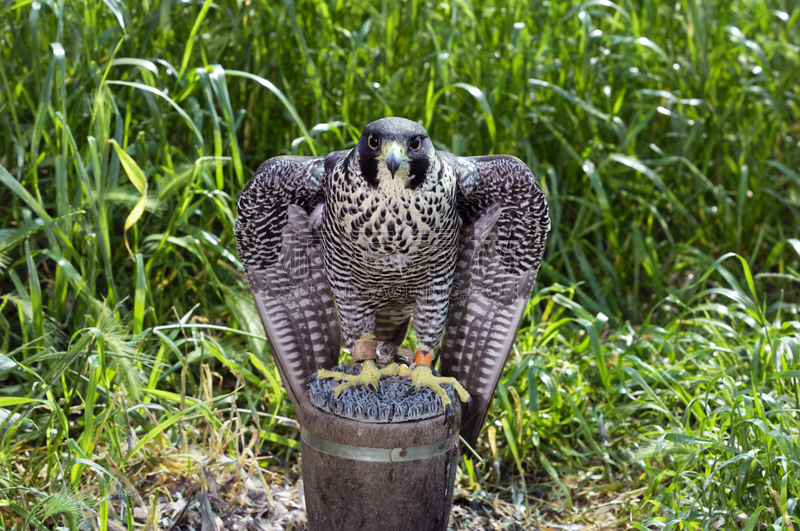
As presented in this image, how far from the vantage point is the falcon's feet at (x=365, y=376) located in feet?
8.09

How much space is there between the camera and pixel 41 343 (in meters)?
2.93

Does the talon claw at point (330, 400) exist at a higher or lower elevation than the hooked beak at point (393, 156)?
lower

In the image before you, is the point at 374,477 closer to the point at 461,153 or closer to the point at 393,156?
the point at 393,156

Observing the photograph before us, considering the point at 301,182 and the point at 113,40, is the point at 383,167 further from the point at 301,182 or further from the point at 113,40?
the point at 113,40

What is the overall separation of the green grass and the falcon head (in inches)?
38.8

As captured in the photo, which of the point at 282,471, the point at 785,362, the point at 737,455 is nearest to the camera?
the point at 737,455

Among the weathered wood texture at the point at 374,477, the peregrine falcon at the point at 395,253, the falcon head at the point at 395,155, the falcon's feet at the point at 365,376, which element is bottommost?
the weathered wood texture at the point at 374,477

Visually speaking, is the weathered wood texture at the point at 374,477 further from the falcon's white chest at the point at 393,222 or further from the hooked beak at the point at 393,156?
the hooked beak at the point at 393,156

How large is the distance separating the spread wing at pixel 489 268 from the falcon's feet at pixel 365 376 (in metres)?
0.34

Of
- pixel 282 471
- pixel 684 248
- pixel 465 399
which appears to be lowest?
pixel 282 471

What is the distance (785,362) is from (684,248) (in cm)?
145

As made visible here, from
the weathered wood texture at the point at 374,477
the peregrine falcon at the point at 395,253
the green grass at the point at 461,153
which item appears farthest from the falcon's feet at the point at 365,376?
the green grass at the point at 461,153

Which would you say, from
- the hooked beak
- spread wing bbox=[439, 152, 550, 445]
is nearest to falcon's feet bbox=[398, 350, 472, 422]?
spread wing bbox=[439, 152, 550, 445]

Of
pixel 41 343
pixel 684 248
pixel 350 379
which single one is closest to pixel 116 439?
pixel 41 343
